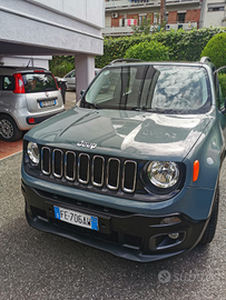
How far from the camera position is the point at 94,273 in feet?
7.33

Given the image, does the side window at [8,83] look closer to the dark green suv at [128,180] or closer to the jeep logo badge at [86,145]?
the dark green suv at [128,180]

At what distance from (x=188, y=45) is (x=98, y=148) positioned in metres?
18.8

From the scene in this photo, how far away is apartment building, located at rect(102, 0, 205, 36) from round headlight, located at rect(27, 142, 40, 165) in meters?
31.2

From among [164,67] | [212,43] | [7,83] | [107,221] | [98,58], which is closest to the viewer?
[107,221]

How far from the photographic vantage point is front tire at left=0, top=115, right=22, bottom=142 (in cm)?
595

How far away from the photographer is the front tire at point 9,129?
234 inches

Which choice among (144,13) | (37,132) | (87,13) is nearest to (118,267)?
(37,132)

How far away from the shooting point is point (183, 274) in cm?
222

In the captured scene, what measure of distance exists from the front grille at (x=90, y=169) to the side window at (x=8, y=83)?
13.6 feet

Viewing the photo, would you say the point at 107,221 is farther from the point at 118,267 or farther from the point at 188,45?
the point at 188,45

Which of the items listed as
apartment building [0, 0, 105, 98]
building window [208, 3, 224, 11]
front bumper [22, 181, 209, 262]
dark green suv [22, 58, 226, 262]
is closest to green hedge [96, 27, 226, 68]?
apartment building [0, 0, 105, 98]

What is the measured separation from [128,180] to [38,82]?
5.00 metres

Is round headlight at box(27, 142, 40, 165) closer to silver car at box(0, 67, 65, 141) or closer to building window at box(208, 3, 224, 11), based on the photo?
silver car at box(0, 67, 65, 141)

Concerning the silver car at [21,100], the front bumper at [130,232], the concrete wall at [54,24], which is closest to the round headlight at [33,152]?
the front bumper at [130,232]
